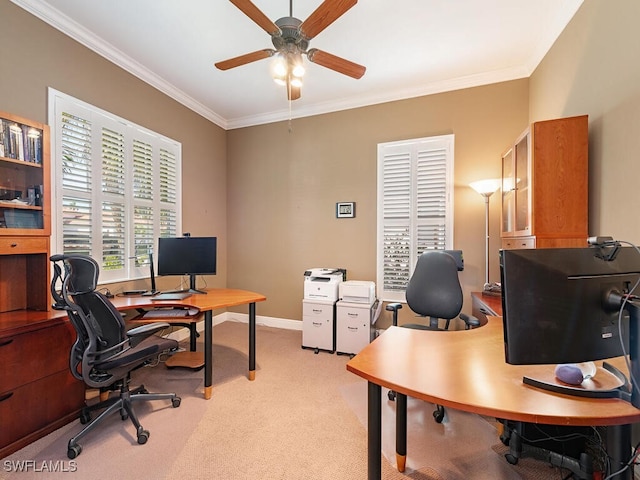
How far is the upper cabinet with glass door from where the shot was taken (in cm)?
192

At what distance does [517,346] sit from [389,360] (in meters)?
0.48

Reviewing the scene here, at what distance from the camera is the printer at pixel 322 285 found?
11.0ft

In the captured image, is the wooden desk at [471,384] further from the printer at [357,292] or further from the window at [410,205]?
the window at [410,205]

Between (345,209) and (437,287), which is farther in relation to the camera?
(345,209)

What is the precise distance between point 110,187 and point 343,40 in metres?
2.69

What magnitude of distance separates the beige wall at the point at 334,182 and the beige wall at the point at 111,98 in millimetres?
315

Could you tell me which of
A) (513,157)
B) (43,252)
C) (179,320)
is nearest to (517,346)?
(513,157)

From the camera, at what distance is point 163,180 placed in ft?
11.3

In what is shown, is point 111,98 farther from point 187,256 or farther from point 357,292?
point 357,292

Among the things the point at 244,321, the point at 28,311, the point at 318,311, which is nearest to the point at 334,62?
the point at 318,311

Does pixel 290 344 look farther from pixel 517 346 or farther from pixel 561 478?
pixel 517 346

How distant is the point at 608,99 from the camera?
67.7 inches

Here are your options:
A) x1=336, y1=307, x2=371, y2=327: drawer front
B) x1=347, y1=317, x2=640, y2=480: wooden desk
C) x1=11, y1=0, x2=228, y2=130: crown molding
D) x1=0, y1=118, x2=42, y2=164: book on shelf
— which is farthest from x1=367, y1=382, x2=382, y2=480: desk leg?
x1=11, y1=0, x2=228, y2=130: crown molding

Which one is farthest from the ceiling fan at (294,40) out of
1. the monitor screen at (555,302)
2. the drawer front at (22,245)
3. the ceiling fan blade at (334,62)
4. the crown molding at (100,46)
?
the drawer front at (22,245)
